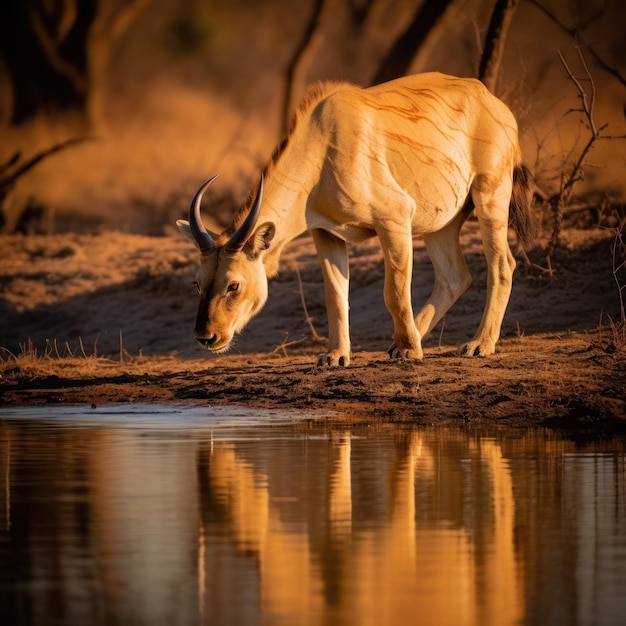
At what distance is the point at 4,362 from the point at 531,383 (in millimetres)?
4767

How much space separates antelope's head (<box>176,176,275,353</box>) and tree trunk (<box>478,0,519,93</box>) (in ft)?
21.0

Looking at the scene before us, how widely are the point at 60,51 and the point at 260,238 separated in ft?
34.3

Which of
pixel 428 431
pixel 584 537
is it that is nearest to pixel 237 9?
pixel 428 431

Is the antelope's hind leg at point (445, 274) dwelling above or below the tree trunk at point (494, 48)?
below

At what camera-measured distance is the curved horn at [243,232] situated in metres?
10.1

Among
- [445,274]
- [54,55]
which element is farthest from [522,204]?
[54,55]

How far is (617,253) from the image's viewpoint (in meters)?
14.1

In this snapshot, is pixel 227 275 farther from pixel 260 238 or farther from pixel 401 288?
pixel 401 288

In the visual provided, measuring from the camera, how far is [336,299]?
10828mm

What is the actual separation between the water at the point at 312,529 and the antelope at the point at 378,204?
76.5 inches

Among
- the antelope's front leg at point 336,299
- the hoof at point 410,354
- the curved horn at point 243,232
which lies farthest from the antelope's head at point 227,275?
the hoof at point 410,354

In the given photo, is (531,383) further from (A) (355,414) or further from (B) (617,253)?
(B) (617,253)

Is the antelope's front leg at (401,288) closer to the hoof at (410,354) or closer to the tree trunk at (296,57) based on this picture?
the hoof at (410,354)

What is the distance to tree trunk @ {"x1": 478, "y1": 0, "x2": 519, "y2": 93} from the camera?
16172 millimetres
